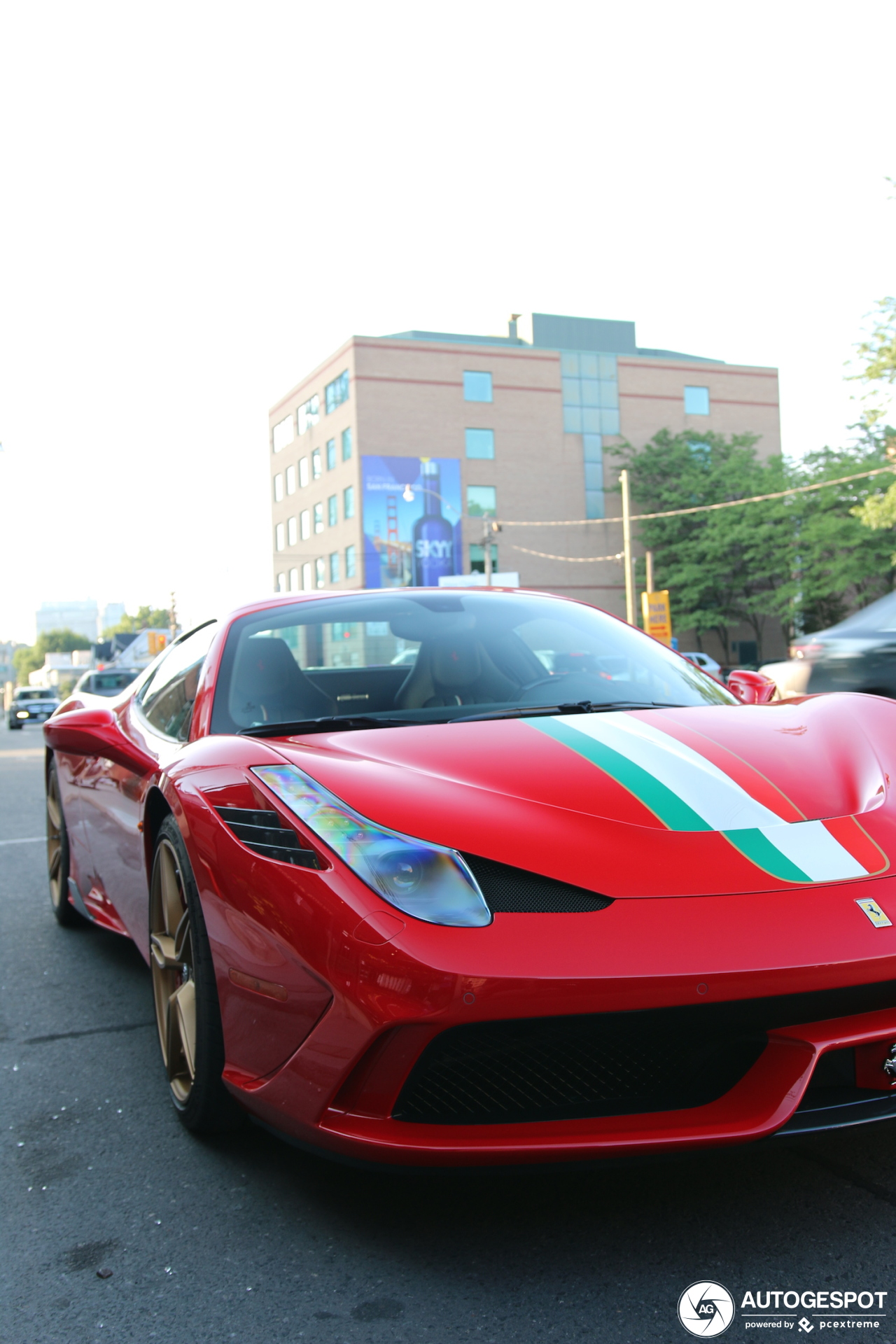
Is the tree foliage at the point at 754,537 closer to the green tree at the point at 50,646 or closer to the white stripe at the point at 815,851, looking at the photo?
the white stripe at the point at 815,851

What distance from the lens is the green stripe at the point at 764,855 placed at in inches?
75.8

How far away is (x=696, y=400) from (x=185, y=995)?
188 ft

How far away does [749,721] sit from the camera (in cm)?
266

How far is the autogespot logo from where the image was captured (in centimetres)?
165

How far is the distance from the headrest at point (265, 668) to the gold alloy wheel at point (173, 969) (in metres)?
0.49

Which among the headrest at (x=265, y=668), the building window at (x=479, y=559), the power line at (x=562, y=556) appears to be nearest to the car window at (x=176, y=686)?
the headrest at (x=265, y=668)

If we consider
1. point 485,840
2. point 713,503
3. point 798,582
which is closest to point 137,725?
point 485,840

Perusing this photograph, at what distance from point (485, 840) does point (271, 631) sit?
1.47 m

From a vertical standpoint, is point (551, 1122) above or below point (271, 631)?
below

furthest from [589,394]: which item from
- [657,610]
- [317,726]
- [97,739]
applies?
[317,726]

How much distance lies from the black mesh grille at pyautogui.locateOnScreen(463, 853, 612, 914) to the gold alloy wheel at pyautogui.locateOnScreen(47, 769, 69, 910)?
3.10m

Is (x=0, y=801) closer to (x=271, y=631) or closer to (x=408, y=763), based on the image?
(x=271, y=631)

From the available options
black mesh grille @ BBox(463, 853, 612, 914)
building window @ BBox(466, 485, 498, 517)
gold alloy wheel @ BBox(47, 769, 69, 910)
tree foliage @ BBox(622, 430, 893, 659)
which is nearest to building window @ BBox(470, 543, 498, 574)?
building window @ BBox(466, 485, 498, 517)

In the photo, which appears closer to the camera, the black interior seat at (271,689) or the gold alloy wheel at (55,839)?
the black interior seat at (271,689)
